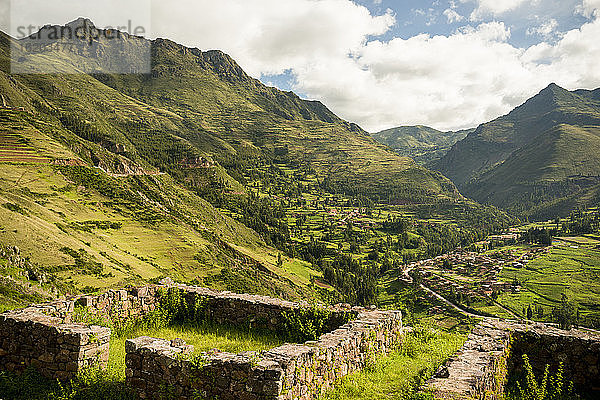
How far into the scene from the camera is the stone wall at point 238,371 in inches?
316

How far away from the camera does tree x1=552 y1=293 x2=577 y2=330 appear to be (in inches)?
4411

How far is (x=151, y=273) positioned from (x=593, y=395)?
→ 78955 mm

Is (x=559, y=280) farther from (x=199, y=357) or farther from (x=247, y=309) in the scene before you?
(x=199, y=357)

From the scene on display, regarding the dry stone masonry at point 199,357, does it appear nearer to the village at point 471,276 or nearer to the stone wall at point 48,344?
the stone wall at point 48,344

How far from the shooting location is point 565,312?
118125 millimetres

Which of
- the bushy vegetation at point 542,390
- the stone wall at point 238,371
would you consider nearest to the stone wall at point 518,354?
the bushy vegetation at point 542,390

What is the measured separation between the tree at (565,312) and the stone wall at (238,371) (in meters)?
125

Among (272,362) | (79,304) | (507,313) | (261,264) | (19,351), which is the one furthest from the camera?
(261,264)

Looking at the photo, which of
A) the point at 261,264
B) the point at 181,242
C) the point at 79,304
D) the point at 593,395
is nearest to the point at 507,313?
the point at 261,264

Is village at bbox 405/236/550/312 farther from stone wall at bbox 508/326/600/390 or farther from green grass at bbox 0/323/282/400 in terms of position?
green grass at bbox 0/323/282/400

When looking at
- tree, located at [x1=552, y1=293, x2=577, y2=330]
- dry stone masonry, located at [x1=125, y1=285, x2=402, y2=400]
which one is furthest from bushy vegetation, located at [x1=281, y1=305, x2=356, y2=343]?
tree, located at [x1=552, y1=293, x2=577, y2=330]

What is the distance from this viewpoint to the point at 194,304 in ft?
49.0

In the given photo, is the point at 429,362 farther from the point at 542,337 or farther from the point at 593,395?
the point at 593,395

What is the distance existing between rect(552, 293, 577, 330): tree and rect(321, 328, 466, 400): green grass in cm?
11956
